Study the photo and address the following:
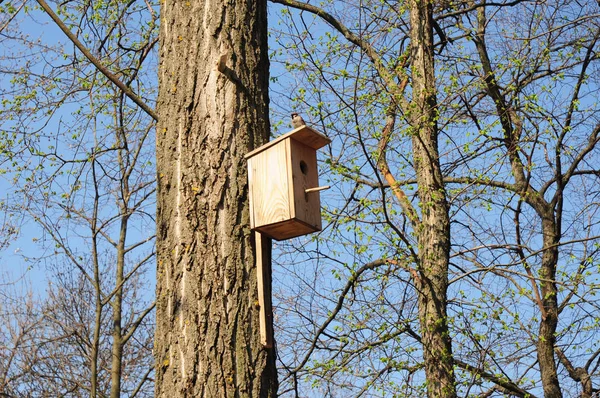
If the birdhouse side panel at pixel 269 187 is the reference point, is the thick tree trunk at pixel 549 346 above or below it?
above

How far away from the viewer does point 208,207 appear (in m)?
2.79

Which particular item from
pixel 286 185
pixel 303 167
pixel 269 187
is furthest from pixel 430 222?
pixel 269 187

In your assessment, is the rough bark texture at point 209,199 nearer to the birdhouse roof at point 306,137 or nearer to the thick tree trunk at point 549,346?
the birdhouse roof at point 306,137

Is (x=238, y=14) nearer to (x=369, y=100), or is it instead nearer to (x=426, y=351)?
(x=369, y=100)

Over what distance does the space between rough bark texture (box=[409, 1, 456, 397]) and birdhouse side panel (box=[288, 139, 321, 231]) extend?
2.55 metres

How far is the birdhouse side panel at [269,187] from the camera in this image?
2.87 m

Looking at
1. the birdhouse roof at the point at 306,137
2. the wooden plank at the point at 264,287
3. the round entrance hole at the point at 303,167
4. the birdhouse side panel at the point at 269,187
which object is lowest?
the wooden plank at the point at 264,287

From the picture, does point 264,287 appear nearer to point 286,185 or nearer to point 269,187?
point 269,187

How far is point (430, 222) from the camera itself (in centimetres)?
645

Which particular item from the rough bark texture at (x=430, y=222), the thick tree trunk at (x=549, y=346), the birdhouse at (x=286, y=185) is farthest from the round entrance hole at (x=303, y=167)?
the thick tree trunk at (x=549, y=346)

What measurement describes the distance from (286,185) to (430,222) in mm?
3526

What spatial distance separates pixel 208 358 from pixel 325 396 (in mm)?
4218

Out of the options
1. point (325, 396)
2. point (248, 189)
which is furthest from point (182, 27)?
point (325, 396)

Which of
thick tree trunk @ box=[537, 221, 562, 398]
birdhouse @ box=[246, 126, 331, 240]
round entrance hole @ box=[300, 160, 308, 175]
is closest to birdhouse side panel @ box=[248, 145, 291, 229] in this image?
birdhouse @ box=[246, 126, 331, 240]
